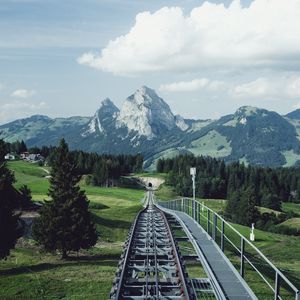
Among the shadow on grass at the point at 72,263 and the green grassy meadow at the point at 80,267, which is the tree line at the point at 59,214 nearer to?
the shadow on grass at the point at 72,263

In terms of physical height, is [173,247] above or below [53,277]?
above

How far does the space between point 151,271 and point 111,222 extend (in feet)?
158

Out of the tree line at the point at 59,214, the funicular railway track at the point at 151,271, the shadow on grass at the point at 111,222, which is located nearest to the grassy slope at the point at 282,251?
the shadow on grass at the point at 111,222

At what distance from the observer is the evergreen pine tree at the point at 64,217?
4469 centimetres

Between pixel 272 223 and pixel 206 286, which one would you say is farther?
pixel 272 223

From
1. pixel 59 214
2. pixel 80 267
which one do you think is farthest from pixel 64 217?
pixel 80 267

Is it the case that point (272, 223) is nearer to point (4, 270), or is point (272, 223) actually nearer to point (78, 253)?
point (78, 253)

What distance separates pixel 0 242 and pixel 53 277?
8593 mm

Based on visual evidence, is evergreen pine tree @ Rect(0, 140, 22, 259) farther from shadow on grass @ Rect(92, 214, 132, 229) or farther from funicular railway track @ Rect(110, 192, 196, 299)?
shadow on grass @ Rect(92, 214, 132, 229)

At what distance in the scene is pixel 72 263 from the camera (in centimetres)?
4206

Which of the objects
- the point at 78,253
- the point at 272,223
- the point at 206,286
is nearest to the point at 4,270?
the point at 78,253

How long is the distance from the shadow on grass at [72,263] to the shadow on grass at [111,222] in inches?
708

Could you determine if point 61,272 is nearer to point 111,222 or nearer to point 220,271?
point 220,271

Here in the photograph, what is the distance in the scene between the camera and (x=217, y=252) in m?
22.5
